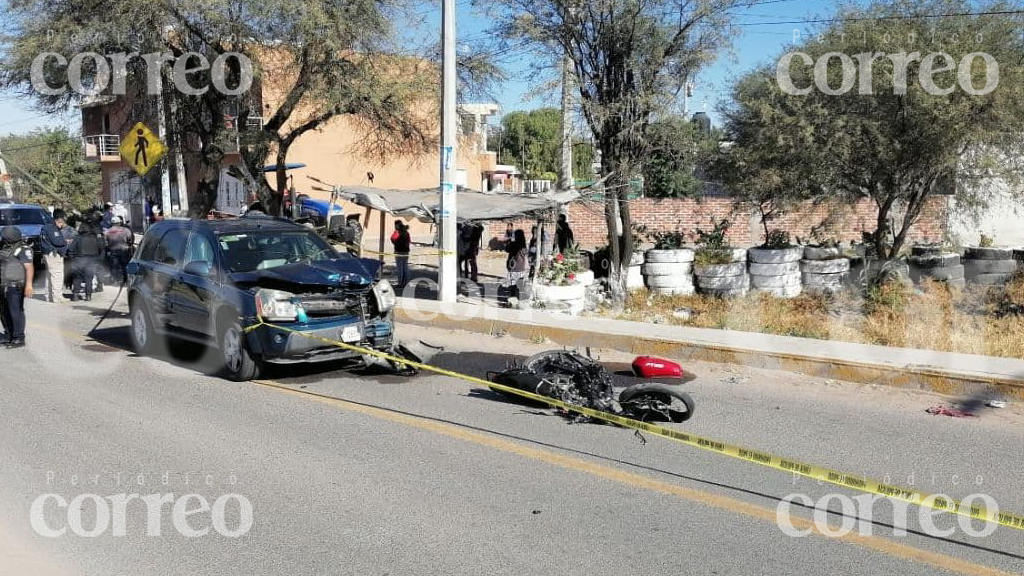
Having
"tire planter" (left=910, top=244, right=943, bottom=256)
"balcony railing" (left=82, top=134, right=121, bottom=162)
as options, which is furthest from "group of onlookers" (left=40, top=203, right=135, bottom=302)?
"balcony railing" (left=82, top=134, right=121, bottom=162)

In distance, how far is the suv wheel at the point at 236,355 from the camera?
30.1ft

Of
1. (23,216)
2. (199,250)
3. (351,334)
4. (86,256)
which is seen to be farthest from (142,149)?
(23,216)

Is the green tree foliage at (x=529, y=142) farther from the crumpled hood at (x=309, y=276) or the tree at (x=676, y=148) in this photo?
the crumpled hood at (x=309, y=276)

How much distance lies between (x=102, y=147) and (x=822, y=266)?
3855cm

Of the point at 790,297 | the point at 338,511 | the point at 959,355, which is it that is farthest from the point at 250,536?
the point at 790,297

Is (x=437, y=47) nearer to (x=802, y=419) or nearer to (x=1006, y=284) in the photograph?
(x=1006, y=284)

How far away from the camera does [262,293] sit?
895 cm

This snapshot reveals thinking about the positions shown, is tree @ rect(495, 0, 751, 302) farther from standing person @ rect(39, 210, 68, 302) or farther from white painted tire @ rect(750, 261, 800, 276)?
standing person @ rect(39, 210, 68, 302)

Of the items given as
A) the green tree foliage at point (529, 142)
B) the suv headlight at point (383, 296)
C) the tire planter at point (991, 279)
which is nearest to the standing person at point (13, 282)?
the suv headlight at point (383, 296)

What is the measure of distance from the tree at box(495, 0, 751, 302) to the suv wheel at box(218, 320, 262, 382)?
26.8ft

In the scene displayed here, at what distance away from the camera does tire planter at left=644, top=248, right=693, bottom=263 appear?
56.2 feet

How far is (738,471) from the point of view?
6.22 m

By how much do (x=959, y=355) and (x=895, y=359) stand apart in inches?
31.0

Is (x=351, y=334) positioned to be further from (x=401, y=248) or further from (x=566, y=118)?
(x=401, y=248)
